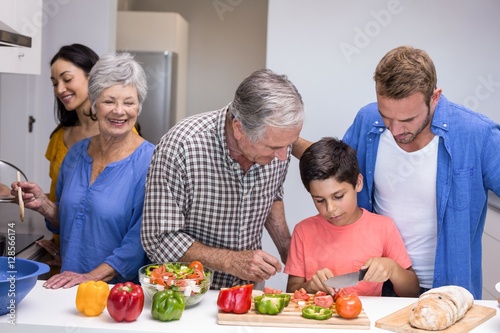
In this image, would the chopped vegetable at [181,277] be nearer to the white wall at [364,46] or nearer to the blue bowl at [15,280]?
the blue bowl at [15,280]

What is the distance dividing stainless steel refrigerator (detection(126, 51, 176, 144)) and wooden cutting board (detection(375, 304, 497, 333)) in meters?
4.53

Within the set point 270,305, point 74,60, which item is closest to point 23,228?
point 74,60

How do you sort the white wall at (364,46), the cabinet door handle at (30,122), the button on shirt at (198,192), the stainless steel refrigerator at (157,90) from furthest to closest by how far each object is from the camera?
the stainless steel refrigerator at (157,90), the cabinet door handle at (30,122), the white wall at (364,46), the button on shirt at (198,192)

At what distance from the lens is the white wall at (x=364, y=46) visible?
11.9ft

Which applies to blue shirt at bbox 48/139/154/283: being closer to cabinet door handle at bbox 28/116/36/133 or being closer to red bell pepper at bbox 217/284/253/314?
red bell pepper at bbox 217/284/253/314

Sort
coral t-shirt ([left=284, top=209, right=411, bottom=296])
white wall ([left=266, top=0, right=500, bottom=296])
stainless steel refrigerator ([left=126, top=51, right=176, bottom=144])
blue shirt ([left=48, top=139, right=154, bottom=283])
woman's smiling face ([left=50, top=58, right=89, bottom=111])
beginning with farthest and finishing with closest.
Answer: stainless steel refrigerator ([left=126, top=51, right=176, bottom=144]), white wall ([left=266, top=0, right=500, bottom=296]), woman's smiling face ([left=50, top=58, right=89, bottom=111]), blue shirt ([left=48, top=139, right=154, bottom=283]), coral t-shirt ([left=284, top=209, right=411, bottom=296])

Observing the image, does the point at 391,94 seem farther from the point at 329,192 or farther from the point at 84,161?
the point at 84,161

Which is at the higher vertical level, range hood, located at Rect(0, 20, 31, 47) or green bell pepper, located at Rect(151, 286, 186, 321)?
range hood, located at Rect(0, 20, 31, 47)

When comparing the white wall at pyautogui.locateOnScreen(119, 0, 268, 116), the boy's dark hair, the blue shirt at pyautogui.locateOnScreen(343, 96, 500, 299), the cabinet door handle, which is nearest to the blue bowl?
the boy's dark hair

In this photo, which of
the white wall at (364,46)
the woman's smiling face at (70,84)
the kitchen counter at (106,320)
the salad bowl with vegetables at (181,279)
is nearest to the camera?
the kitchen counter at (106,320)

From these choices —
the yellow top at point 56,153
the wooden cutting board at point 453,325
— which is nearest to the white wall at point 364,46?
the yellow top at point 56,153

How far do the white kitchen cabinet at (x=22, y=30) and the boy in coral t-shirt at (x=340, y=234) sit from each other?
1.20m

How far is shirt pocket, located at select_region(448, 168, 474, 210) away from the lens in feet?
6.68

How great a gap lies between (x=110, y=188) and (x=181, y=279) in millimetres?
607
